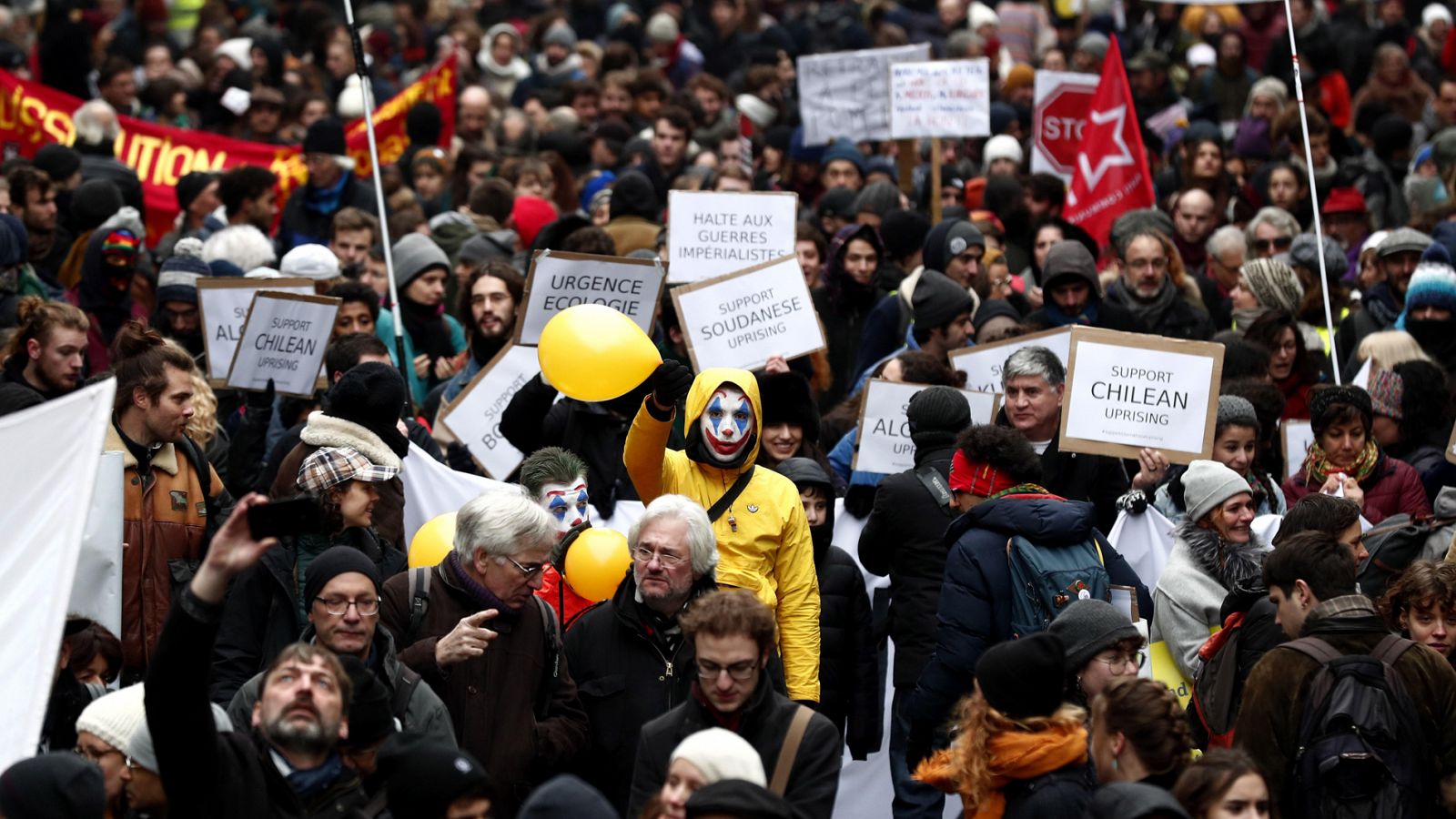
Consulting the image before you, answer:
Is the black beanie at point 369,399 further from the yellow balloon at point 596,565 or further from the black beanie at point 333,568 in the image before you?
the black beanie at point 333,568

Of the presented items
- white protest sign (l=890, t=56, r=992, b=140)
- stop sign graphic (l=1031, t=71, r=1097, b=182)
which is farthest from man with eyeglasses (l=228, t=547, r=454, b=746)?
stop sign graphic (l=1031, t=71, r=1097, b=182)

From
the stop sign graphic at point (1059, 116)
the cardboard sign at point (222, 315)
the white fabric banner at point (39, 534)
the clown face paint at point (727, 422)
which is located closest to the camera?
the white fabric banner at point (39, 534)

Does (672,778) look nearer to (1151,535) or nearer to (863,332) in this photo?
(1151,535)

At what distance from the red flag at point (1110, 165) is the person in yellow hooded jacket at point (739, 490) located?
6924 millimetres

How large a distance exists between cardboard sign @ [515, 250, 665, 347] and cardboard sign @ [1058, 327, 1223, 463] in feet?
6.93

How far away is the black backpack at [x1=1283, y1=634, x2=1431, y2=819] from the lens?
253 inches

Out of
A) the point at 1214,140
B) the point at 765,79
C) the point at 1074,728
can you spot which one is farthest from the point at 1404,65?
the point at 1074,728

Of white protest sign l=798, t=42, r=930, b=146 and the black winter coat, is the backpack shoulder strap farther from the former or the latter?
white protest sign l=798, t=42, r=930, b=146

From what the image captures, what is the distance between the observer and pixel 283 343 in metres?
9.77

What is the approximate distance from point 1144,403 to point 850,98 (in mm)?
8193

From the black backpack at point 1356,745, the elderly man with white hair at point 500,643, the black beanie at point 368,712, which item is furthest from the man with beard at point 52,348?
the black backpack at point 1356,745

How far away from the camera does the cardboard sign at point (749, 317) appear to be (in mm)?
10109

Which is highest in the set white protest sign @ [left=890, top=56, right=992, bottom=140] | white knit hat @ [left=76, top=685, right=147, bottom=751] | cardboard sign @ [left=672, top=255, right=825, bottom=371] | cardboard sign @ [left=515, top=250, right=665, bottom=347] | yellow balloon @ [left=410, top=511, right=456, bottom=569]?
white protest sign @ [left=890, top=56, right=992, bottom=140]

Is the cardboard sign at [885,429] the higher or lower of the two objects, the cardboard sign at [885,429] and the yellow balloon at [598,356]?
the lower
